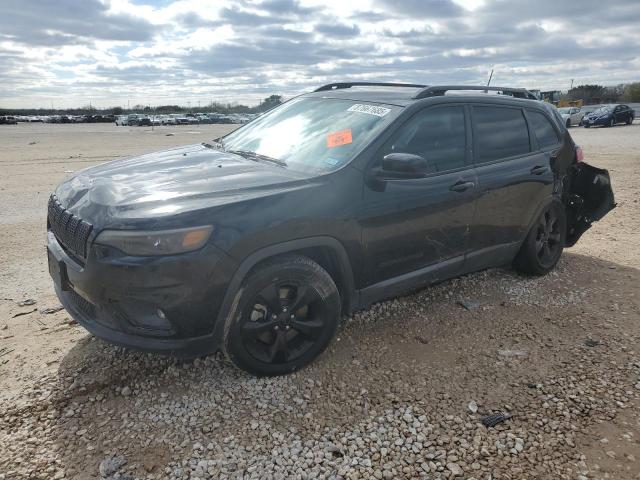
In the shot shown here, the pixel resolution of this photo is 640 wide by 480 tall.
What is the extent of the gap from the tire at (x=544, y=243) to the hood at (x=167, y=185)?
8.62 ft

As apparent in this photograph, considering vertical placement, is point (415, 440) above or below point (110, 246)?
below

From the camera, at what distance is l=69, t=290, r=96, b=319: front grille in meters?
3.01

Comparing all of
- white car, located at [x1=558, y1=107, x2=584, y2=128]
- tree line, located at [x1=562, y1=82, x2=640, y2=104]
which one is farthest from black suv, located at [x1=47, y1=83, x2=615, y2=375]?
tree line, located at [x1=562, y1=82, x2=640, y2=104]

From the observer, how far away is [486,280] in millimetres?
4953

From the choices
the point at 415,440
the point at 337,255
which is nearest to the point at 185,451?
the point at 415,440

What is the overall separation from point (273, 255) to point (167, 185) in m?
0.78

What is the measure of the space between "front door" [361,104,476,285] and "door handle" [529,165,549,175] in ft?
2.93

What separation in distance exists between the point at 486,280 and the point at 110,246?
11.6 feet

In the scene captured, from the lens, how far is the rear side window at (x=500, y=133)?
4246mm

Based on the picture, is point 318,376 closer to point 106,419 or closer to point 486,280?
point 106,419

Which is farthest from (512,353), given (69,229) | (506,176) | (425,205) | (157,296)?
(69,229)

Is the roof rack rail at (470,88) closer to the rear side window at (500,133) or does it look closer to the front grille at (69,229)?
the rear side window at (500,133)

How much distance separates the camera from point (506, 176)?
4.34m

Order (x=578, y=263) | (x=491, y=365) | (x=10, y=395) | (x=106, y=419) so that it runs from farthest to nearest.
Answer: (x=578, y=263)
(x=491, y=365)
(x=10, y=395)
(x=106, y=419)
